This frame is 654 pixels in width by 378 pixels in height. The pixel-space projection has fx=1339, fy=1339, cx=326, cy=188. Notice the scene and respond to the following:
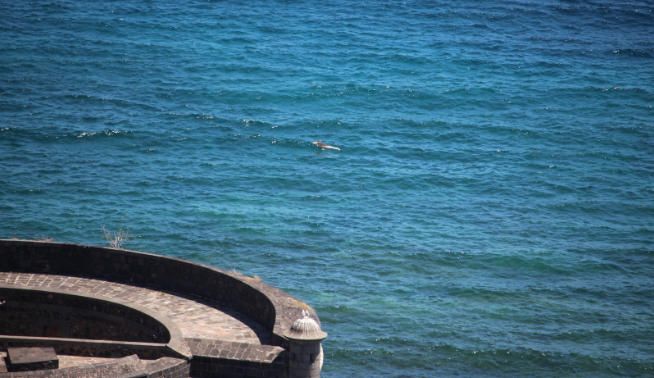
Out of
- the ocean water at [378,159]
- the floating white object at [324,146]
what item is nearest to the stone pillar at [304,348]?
the ocean water at [378,159]

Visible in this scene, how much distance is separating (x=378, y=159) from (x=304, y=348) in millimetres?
56396

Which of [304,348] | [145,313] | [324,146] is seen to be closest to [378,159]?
[324,146]

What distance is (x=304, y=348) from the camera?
33.5 m

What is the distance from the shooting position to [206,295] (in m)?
39.1

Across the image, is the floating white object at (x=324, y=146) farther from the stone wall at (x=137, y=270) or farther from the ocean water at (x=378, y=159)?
the stone wall at (x=137, y=270)

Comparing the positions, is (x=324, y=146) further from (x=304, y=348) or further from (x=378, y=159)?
(x=304, y=348)

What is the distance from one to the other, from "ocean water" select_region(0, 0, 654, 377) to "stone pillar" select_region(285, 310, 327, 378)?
18759mm

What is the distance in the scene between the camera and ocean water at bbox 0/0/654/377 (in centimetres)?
6097

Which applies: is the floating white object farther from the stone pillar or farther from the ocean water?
the stone pillar

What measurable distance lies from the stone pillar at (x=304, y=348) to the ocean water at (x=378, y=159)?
739 inches

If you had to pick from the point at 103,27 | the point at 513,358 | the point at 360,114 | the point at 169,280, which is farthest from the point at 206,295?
the point at 103,27

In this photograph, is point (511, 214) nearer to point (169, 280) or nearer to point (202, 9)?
point (169, 280)

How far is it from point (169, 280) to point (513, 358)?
20732 millimetres

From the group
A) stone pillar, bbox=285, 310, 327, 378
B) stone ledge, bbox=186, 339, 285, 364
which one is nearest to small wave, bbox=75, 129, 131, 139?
stone ledge, bbox=186, 339, 285, 364
